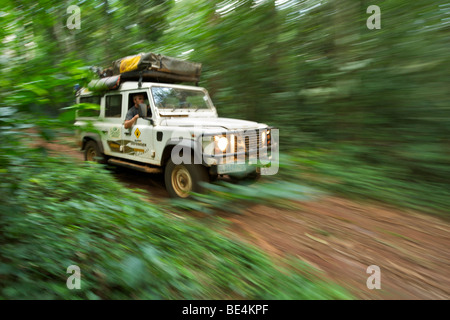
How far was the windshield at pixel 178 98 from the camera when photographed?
4418 mm

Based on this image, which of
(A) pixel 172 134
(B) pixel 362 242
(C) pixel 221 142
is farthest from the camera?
(A) pixel 172 134

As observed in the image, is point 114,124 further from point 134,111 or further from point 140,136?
point 140,136

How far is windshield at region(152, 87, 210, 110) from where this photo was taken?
4418 mm

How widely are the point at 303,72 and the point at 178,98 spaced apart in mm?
2560

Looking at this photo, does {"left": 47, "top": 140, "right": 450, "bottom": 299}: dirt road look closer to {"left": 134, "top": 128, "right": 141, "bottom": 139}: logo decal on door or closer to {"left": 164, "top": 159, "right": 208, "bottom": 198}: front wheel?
{"left": 164, "top": 159, "right": 208, "bottom": 198}: front wheel

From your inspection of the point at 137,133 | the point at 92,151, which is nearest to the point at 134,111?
the point at 137,133

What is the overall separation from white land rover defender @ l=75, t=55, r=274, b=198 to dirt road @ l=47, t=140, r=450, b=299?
2.44ft

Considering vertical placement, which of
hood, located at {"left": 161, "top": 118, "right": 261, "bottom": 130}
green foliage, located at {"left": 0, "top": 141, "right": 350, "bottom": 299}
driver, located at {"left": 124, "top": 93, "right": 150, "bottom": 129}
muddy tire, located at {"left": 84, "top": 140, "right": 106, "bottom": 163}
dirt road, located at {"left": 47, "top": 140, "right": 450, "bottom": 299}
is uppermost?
driver, located at {"left": 124, "top": 93, "right": 150, "bottom": 129}

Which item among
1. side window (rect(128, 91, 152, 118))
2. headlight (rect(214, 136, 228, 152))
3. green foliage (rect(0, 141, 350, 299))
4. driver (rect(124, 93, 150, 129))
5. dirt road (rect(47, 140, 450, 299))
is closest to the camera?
green foliage (rect(0, 141, 350, 299))

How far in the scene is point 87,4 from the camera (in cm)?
214

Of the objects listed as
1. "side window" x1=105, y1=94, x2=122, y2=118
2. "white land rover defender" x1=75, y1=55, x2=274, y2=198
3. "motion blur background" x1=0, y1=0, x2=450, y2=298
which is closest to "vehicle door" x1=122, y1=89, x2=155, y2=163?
"white land rover defender" x1=75, y1=55, x2=274, y2=198

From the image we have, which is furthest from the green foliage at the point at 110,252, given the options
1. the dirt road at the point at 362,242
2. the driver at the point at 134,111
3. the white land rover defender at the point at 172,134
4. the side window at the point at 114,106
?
the side window at the point at 114,106

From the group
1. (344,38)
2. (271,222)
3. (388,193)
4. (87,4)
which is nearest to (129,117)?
(87,4)

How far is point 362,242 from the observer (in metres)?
2.83
